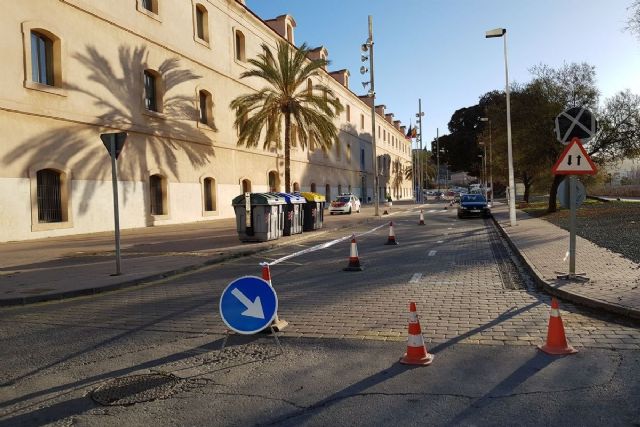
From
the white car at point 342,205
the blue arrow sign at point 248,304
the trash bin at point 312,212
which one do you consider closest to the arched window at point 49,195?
the trash bin at point 312,212

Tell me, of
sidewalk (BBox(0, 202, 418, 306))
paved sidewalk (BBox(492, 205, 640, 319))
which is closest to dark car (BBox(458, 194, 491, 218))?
sidewalk (BBox(0, 202, 418, 306))

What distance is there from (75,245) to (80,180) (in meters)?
4.72

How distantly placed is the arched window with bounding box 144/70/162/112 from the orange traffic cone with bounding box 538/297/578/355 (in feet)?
77.5

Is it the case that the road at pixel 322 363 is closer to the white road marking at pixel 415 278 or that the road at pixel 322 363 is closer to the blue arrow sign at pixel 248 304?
the blue arrow sign at pixel 248 304

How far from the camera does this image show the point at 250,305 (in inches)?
212

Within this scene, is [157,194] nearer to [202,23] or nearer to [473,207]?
[202,23]

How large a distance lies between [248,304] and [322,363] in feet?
3.48

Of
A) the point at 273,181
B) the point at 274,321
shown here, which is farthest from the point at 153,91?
the point at 274,321

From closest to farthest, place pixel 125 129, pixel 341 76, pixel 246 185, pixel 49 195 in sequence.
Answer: pixel 49 195
pixel 125 129
pixel 246 185
pixel 341 76

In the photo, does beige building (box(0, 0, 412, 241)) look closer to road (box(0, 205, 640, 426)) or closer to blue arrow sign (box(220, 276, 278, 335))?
road (box(0, 205, 640, 426))

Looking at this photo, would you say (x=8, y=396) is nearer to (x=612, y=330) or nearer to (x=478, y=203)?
(x=612, y=330)

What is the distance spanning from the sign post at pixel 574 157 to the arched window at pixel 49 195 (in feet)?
58.1

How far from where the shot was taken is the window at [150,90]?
25.0 metres

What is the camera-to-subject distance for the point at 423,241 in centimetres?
1667
